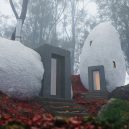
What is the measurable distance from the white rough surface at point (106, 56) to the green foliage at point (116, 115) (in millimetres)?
10740

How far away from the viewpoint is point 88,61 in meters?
17.5

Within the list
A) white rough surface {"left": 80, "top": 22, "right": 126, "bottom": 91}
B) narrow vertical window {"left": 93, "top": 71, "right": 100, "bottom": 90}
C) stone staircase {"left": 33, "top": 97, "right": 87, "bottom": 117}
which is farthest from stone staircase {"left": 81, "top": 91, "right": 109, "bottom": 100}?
stone staircase {"left": 33, "top": 97, "right": 87, "bottom": 117}

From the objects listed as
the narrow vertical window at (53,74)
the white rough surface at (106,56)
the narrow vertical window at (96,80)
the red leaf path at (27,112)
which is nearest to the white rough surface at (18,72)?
the red leaf path at (27,112)

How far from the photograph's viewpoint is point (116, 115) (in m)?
5.41

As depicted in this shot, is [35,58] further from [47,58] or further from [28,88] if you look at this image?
[28,88]

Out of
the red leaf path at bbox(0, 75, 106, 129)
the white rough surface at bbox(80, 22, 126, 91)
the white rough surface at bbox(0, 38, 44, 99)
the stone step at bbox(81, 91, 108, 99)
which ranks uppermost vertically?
the white rough surface at bbox(80, 22, 126, 91)

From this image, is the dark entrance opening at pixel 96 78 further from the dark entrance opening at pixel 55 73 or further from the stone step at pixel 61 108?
the stone step at pixel 61 108

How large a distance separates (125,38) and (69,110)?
564 inches

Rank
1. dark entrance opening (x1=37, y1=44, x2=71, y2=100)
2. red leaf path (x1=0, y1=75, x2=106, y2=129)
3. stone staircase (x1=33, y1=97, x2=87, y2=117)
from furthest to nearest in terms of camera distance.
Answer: dark entrance opening (x1=37, y1=44, x2=71, y2=100), stone staircase (x1=33, y1=97, x2=87, y2=117), red leaf path (x1=0, y1=75, x2=106, y2=129)

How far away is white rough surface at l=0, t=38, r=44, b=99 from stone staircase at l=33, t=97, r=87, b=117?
63 cm

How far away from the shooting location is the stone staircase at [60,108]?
8142mm

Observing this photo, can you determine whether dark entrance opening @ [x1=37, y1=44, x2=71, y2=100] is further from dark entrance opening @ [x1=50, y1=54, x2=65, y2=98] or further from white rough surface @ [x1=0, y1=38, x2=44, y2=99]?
white rough surface @ [x1=0, y1=38, x2=44, y2=99]

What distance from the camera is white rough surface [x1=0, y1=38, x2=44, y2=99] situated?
8867 millimetres

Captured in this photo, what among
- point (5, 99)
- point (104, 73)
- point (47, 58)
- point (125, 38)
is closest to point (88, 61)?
point (104, 73)
